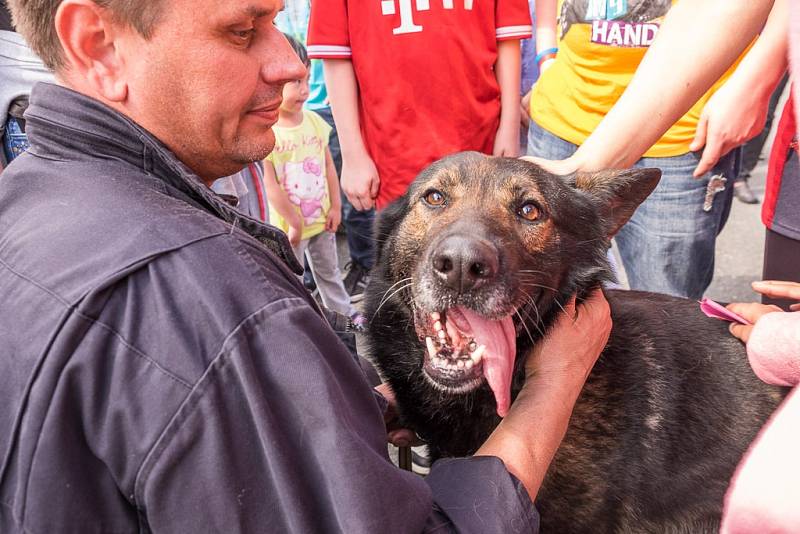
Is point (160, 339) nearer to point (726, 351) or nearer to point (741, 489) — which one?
point (741, 489)

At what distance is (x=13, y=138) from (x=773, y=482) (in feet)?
10.1

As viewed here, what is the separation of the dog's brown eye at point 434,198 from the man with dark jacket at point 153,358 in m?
1.02

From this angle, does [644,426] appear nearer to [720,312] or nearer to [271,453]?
[720,312]

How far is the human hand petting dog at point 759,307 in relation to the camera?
174 centimetres

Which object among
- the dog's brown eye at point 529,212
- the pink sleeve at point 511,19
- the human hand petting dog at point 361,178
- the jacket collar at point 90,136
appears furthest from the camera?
the human hand petting dog at point 361,178

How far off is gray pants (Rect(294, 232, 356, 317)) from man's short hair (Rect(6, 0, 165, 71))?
2.82 meters

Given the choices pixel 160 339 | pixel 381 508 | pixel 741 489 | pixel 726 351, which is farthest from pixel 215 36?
pixel 726 351

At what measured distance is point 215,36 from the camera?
45.5 inches

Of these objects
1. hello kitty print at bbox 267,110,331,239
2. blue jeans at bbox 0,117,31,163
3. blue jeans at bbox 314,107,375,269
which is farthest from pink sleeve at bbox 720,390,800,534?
blue jeans at bbox 314,107,375,269

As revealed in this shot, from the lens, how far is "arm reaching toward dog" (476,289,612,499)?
1343 mm

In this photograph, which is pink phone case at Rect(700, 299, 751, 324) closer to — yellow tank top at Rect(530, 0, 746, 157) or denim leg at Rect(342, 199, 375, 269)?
yellow tank top at Rect(530, 0, 746, 157)

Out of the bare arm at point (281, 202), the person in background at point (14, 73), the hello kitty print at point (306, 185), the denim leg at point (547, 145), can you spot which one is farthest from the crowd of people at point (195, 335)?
the hello kitty print at point (306, 185)

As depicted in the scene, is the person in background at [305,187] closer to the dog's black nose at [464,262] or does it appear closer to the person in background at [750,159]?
the dog's black nose at [464,262]

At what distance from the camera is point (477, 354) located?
5.44 feet
